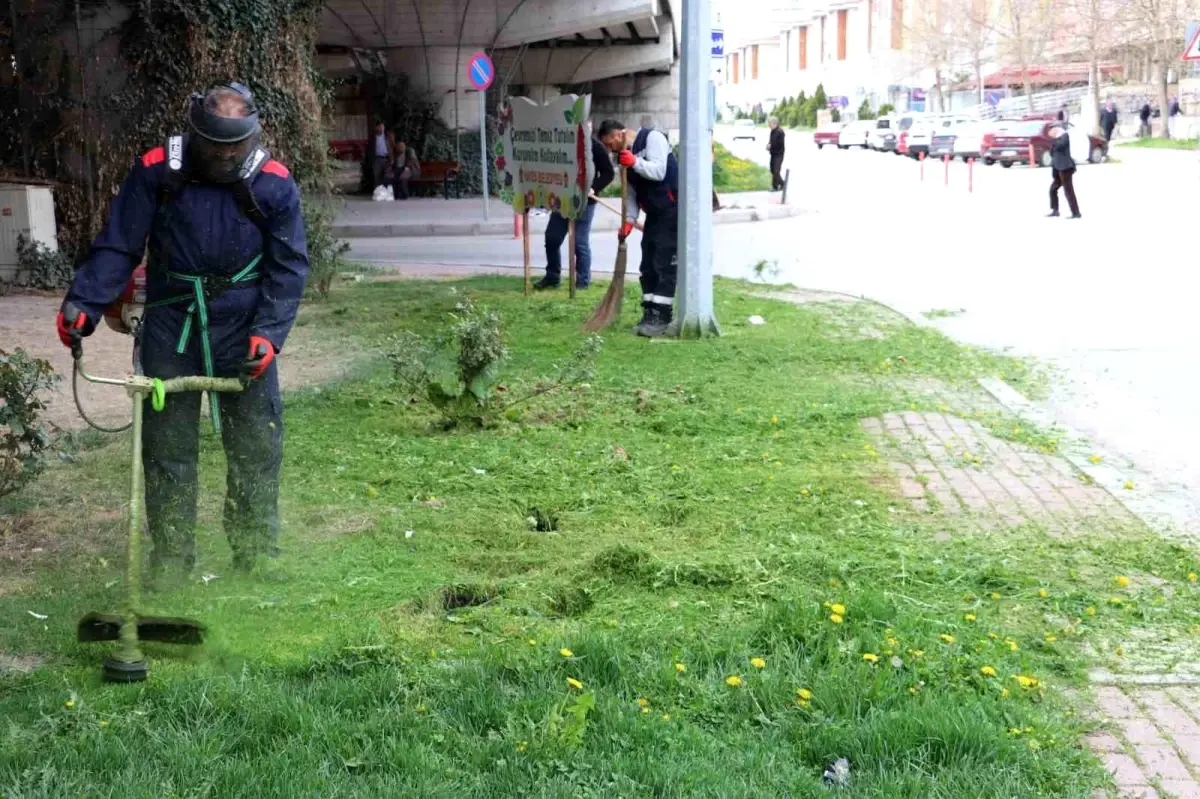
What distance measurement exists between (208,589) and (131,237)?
4.33 ft

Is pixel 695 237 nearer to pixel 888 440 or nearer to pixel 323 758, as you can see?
pixel 888 440

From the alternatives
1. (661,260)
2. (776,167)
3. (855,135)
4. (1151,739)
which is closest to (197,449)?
(1151,739)

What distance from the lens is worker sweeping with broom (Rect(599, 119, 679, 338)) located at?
11188 millimetres

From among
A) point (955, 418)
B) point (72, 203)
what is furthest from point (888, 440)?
point (72, 203)

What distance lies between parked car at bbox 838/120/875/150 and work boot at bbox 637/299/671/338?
59.4 metres

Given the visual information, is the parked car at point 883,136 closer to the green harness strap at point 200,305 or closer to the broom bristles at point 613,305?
the broom bristles at point 613,305

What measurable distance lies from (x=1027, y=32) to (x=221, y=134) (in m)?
74.4

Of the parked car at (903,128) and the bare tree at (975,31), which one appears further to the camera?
the bare tree at (975,31)

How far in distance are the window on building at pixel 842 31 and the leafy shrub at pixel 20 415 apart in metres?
106

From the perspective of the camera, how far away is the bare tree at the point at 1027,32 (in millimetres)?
70750

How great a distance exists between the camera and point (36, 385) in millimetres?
5832

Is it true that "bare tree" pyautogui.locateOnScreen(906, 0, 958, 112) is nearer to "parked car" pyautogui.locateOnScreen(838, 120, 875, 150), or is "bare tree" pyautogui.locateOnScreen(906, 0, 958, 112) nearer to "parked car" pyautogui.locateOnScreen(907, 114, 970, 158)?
"parked car" pyautogui.locateOnScreen(838, 120, 875, 150)

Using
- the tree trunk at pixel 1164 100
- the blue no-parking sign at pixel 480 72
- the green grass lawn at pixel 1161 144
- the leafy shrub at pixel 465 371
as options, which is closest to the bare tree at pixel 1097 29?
the green grass lawn at pixel 1161 144

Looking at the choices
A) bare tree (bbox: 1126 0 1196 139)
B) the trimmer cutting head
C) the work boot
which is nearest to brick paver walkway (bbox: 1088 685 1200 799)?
the trimmer cutting head
